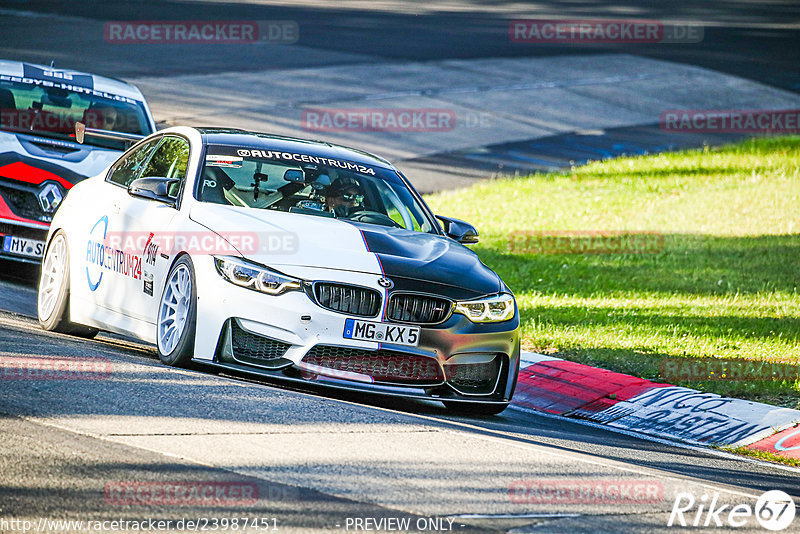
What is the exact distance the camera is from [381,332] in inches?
289

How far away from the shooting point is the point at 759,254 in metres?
15.2

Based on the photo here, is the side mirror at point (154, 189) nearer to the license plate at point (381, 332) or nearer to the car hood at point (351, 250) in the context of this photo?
the car hood at point (351, 250)

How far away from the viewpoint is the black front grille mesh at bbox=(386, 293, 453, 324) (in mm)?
7414

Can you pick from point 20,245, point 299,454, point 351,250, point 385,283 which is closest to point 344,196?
point 351,250

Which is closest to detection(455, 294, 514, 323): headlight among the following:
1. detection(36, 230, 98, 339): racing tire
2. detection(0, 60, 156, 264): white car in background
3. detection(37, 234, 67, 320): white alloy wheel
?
detection(36, 230, 98, 339): racing tire

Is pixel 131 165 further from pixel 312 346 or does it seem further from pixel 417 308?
pixel 417 308

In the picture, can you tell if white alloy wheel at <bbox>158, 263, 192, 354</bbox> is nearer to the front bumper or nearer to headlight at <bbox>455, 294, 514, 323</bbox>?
the front bumper

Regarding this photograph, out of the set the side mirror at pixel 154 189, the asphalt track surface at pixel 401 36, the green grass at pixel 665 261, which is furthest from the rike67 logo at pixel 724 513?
the asphalt track surface at pixel 401 36

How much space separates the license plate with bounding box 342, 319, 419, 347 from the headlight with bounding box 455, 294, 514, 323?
36cm

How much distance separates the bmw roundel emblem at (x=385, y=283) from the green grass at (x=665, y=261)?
3169 mm

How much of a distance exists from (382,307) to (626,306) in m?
5.46

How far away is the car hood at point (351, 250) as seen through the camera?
7469 millimetres

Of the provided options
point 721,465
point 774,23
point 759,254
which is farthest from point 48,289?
point 774,23

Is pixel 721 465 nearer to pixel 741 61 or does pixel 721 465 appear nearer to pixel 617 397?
pixel 617 397
